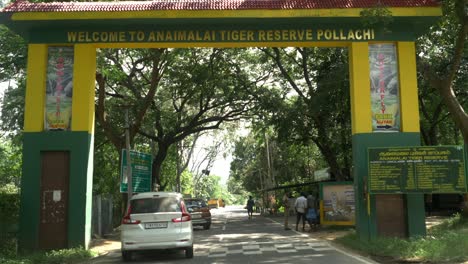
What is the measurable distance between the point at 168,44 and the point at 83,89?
2837 millimetres

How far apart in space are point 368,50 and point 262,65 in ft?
48.0

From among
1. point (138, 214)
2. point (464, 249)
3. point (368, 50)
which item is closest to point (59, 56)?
point (138, 214)

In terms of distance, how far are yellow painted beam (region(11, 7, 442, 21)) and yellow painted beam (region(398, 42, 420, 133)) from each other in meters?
1.14

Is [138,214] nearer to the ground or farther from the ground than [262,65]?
nearer to the ground

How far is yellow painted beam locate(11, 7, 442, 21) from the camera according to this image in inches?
540

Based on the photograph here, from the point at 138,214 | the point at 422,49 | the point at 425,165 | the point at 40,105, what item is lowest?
the point at 138,214

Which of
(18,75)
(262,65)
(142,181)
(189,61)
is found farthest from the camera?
(262,65)

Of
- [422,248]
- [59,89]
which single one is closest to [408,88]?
A: [422,248]

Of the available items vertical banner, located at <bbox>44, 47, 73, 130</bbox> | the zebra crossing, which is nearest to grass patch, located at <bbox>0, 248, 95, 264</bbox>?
the zebra crossing

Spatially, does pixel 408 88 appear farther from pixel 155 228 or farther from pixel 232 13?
pixel 155 228

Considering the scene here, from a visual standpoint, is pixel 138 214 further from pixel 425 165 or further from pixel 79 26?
pixel 425 165

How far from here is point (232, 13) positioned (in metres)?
13.8

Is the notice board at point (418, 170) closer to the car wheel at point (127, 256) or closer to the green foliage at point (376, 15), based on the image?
the green foliage at point (376, 15)

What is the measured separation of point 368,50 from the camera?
47.5 feet
